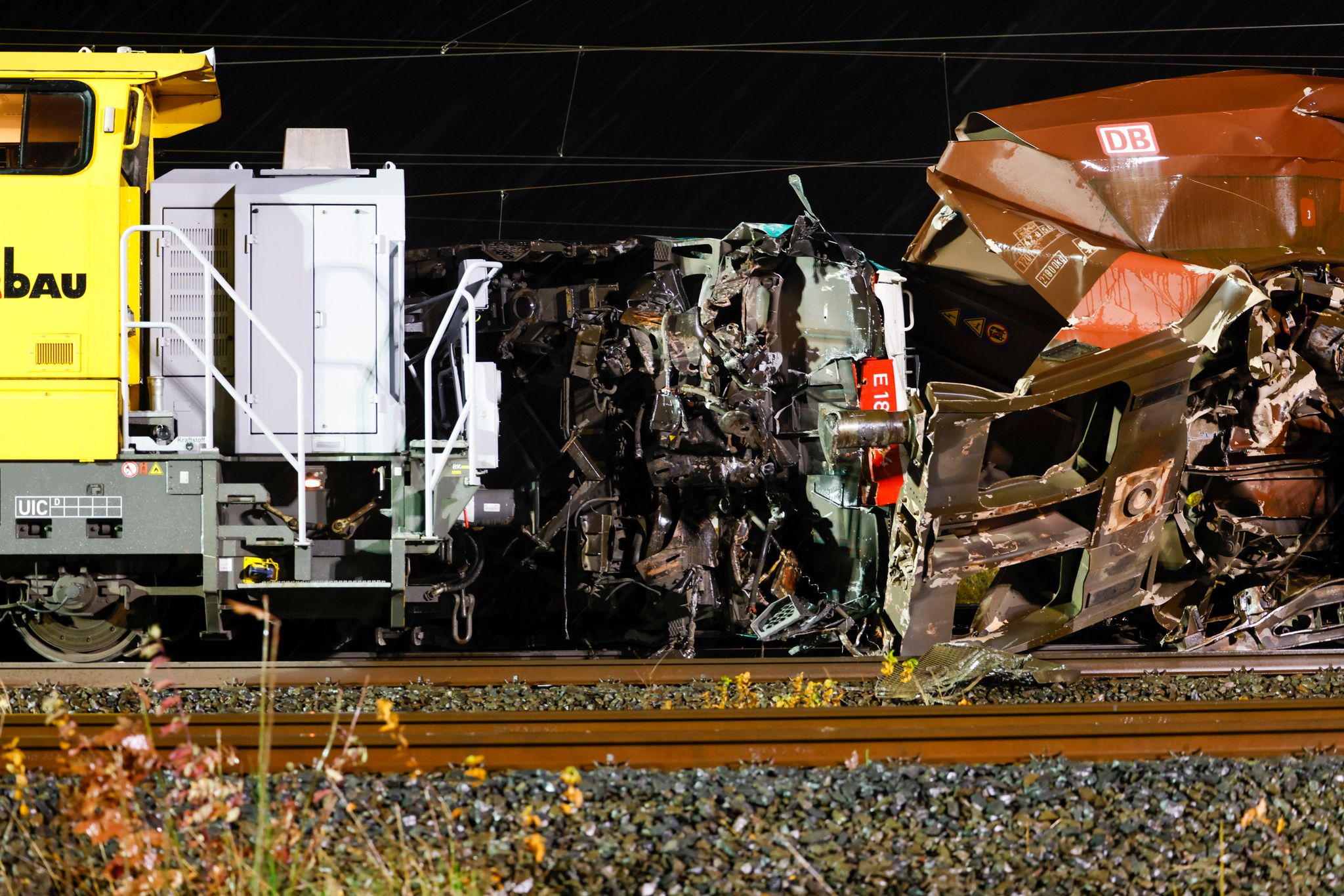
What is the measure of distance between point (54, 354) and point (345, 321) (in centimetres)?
156

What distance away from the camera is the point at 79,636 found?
6.92m

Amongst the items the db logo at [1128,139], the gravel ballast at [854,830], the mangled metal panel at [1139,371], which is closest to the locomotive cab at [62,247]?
the gravel ballast at [854,830]

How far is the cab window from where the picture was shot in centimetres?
644

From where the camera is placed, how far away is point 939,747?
4227mm

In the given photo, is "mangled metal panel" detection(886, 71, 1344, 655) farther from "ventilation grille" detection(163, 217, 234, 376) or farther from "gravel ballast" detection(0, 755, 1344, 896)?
"ventilation grille" detection(163, 217, 234, 376)

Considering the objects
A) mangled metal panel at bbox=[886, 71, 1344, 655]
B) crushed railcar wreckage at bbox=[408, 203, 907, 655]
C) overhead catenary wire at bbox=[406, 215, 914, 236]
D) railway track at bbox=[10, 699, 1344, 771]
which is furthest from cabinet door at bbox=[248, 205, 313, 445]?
overhead catenary wire at bbox=[406, 215, 914, 236]

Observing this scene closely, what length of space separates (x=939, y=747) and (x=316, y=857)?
2.10 metres

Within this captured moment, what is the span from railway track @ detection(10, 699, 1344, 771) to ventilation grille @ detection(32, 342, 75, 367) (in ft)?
7.31

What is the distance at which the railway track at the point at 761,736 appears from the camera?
13.4 feet

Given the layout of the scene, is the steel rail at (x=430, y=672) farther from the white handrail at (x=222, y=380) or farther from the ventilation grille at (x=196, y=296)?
the ventilation grille at (x=196, y=296)

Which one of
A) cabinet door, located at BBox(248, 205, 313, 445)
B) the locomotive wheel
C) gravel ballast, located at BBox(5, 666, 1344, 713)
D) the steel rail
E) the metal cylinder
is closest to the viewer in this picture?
gravel ballast, located at BBox(5, 666, 1344, 713)

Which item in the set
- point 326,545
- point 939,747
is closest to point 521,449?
point 326,545

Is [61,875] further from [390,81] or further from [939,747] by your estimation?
[390,81]

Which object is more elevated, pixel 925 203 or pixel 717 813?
pixel 925 203
